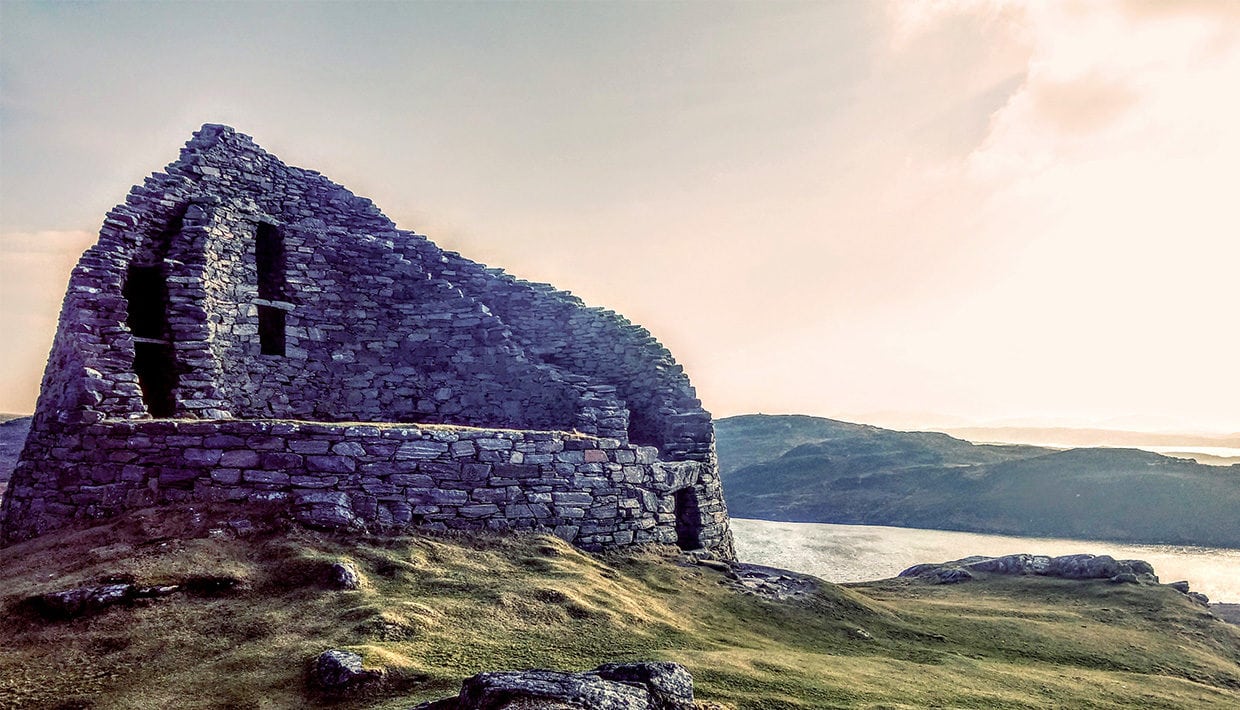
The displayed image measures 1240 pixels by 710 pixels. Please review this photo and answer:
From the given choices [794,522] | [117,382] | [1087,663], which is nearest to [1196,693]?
[1087,663]

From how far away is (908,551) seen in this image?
29781mm

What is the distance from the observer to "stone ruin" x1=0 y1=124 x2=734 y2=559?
29.3 feet

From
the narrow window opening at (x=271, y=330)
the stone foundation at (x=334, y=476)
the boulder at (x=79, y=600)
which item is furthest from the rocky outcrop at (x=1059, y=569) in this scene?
the narrow window opening at (x=271, y=330)

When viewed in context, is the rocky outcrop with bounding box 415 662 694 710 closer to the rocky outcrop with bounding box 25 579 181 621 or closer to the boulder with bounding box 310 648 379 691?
the boulder with bounding box 310 648 379 691

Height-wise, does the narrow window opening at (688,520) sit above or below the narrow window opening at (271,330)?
below

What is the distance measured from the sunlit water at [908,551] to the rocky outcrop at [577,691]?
17895mm

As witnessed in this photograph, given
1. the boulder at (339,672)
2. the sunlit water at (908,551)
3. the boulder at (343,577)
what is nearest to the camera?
the boulder at (339,672)

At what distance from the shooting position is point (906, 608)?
11.3 meters

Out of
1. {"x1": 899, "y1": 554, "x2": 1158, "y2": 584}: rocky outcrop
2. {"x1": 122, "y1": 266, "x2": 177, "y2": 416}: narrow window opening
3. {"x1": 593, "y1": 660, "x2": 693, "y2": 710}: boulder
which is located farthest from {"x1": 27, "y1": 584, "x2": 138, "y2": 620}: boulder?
{"x1": 899, "y1": 554, "x2": 1158, "y2": 584}: rocky outcrop

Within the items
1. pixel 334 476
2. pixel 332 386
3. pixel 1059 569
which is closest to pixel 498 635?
pixel 334 476

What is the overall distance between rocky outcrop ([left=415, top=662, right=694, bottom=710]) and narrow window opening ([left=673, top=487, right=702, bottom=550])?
29.3ft

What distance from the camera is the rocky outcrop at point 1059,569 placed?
14.5 m

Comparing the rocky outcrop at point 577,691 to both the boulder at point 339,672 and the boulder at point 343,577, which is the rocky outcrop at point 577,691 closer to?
the boulder at point 339,672

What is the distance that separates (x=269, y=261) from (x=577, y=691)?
559 inches
